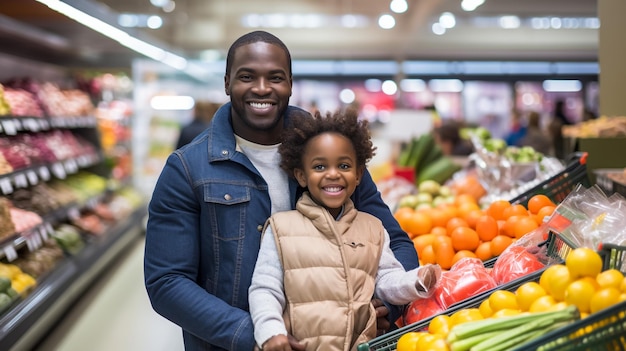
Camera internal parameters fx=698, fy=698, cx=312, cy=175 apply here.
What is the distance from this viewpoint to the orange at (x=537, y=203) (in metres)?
3.02

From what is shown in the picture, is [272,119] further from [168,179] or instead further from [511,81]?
[511,81]

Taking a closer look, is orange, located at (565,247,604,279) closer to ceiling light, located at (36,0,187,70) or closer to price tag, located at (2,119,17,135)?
ceiling light, located at (36,0,187,70)

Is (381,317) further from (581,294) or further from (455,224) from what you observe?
(455,224)

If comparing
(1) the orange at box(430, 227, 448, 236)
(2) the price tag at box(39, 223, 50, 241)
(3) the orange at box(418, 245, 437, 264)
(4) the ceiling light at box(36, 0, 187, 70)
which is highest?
(4) the ceiling light at box(36, 0, 187, 70)

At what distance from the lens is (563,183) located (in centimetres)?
324

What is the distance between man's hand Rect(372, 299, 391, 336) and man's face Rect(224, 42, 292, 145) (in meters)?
0.61

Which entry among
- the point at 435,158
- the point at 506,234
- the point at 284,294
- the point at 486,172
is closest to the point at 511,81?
the point at 435,158

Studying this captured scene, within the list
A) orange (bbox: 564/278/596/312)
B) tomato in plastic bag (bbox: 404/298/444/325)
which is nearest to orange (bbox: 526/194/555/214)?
tomato in plastic bag (bbox: 404/298/444/325)

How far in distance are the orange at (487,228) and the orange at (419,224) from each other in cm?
37

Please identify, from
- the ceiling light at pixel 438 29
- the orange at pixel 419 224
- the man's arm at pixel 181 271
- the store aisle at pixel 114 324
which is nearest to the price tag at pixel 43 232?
the store aisle at pixel 114 324

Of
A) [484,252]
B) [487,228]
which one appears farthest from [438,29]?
[484,252]

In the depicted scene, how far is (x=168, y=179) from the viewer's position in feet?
6.60

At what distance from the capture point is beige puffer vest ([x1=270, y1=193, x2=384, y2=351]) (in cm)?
192

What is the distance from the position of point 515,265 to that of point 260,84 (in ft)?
3.33
